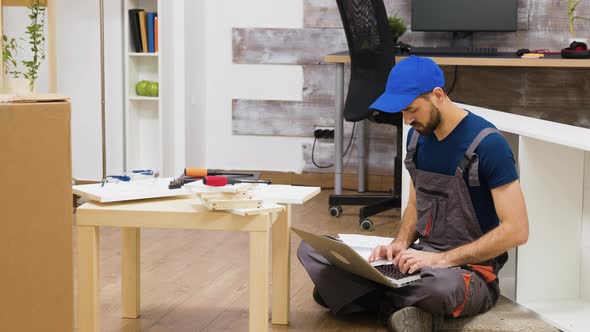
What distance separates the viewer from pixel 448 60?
15.7ft

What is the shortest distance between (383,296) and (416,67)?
775 mm

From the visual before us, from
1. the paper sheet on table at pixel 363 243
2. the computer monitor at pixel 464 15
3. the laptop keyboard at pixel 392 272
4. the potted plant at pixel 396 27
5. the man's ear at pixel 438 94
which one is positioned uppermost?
the computer monitor at pixel 464 15

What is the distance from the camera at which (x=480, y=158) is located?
2670mm

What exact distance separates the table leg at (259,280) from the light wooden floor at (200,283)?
55 cm

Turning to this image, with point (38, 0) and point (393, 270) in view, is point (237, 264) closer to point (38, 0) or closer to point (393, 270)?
point (393, 270)

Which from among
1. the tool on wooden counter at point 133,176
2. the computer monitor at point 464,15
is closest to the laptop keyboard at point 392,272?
the tool on wooden counter at point 133,176

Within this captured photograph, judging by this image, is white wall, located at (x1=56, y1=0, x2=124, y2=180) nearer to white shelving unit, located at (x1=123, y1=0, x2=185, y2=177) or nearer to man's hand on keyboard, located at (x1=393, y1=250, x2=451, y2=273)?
white shelving unit, located at (x1=123, y1=0, x2=185, y2=177)

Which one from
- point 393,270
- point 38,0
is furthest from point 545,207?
point 38,0

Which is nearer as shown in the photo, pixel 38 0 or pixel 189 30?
pixel 38 0

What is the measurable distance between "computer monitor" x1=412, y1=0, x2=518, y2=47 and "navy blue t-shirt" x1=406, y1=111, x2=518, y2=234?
269cm

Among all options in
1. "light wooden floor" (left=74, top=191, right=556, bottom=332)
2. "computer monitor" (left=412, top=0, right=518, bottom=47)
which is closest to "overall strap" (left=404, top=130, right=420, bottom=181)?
"light wooden floor" (left=74, top=191, right=556, bottom=332)

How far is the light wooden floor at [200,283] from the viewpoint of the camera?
9.79 feet

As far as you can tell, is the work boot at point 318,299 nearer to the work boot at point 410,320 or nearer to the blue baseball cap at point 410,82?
the work boot at point 410,320

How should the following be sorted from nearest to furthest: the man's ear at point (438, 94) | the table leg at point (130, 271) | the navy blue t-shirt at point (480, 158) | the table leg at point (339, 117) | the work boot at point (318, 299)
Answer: the navy blue t-shirt at point (480, 158) < the man's ear at point (438, 94) < the table leg at point (130, 271) < the work boot at point (318, 299) < the table leg at point (339, 117)
